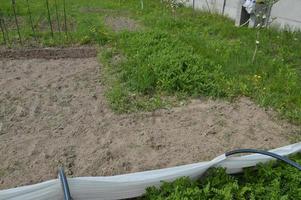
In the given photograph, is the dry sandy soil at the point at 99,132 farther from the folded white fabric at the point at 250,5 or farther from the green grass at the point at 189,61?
the folded white fabric at the point at 250,5

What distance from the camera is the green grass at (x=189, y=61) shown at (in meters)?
3.56

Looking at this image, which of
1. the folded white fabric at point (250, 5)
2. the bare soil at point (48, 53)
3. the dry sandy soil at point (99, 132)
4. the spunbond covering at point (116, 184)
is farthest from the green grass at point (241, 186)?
the folded white fabric at point (250, 5)

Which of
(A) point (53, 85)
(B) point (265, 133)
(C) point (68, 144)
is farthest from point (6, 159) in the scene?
(B) point (265, 133)

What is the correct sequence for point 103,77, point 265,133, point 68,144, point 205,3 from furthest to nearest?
1. point 205,3
2. point 103,77
3. point 265,133
4. point 68,144

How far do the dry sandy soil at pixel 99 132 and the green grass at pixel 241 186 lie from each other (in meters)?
0.42

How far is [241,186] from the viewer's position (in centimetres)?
221

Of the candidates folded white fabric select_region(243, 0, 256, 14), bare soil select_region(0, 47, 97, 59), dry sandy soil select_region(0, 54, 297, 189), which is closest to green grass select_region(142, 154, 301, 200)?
dry sandy soil select_region(0, 54, 297, 189)

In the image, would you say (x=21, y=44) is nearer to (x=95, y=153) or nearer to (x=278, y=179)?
(x=95, y=153)

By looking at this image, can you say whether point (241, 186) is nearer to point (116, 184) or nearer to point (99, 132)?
point (116, 184)

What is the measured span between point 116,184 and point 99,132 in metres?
0.95

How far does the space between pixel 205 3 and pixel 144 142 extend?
568cm

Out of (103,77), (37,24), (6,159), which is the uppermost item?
(37,24)

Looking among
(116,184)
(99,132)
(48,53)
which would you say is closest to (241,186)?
(116,184)

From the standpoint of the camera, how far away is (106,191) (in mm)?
2012
